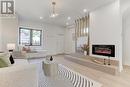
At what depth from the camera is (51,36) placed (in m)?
10.0

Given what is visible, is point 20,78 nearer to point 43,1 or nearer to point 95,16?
point 43,1

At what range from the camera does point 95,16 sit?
18.6 ft

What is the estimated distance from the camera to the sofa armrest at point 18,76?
71.2 inches

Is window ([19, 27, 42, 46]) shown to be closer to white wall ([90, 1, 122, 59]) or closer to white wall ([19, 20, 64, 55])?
white wall ([19, 20, 64, 55])

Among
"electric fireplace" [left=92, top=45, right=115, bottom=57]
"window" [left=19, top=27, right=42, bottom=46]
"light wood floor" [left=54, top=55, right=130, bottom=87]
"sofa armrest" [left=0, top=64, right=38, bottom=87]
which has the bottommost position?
"light wood floor" [left=54, top=55, right=130, bottom=87]

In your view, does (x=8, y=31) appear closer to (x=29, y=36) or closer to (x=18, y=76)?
(x=29, y=36)

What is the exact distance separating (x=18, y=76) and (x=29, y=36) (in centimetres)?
743

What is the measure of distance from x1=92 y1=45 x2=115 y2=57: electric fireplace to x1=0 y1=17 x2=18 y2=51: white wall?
496 cm

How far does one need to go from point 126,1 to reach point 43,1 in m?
3.59

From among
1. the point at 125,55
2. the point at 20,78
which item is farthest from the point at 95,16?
the point at 20,78

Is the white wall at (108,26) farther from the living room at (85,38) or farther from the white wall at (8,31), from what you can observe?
the white wall at (8,31)

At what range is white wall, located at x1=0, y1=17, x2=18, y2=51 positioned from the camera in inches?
246

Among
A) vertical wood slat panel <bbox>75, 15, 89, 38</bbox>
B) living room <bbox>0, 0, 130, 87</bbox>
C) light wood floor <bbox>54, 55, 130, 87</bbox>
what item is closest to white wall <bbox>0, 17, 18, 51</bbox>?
living room <bbox>0, 0, 130, 87</bbox>

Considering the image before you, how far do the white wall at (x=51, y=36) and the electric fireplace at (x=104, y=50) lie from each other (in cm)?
523
